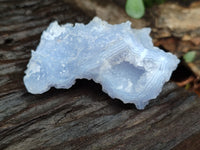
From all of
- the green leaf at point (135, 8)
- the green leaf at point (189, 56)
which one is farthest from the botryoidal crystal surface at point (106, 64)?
the green leaf at point (189, 56)

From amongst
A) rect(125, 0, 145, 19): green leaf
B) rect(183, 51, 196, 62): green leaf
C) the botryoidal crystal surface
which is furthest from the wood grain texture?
rect(183, 51, 196, 62): green leaf

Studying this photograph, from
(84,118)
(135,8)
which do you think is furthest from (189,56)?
(84,118)

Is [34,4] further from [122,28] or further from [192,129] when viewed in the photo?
[192,129]

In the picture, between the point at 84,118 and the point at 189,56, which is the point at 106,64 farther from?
the point at 189,56

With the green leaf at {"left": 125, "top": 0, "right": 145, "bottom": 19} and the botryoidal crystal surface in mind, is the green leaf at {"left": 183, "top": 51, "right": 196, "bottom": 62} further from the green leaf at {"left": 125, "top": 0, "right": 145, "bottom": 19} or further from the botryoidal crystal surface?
the botryoidal crystal surface

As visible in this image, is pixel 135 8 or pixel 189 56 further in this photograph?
pixel 189 56

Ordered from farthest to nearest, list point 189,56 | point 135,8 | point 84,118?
1. point 189,56
2. point 135,8
3. point 84,118

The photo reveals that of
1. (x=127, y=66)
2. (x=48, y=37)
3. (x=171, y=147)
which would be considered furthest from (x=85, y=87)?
(x=171, y=147)
